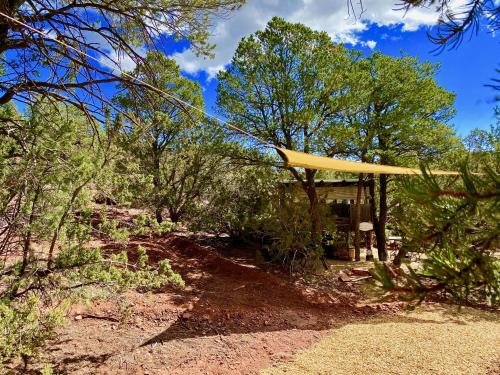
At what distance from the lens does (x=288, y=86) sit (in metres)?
7.71

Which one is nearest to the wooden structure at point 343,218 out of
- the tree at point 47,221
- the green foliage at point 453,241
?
the tree at point 47,221

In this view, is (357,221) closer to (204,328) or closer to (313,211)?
(313,211)

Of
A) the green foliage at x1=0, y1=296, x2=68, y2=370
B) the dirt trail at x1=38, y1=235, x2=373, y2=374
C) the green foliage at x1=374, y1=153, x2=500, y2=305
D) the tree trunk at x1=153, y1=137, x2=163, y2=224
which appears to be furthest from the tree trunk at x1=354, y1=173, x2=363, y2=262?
the green foliage at x1=374, y1=153, x2=500, y2=305

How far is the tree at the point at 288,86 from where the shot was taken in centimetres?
766

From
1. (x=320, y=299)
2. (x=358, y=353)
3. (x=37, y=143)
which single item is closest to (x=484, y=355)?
(x=358, y=353)

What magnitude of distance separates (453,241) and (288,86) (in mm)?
7133

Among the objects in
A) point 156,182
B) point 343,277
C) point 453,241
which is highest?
point 156,182

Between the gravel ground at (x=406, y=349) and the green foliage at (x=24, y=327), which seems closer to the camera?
the green foliage at (x=24, y=327)

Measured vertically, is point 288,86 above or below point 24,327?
above

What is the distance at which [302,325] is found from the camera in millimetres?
5262

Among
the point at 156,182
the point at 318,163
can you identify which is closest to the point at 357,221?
the point at 156,182

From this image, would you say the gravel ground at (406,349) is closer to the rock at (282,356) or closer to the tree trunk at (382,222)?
the rock at (282,356)

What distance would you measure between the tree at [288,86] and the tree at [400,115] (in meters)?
0.93

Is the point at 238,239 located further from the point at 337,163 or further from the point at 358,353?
the point at 337,163
